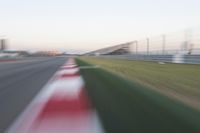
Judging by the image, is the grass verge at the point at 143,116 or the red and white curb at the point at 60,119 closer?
the grass verge at the point at 143,116

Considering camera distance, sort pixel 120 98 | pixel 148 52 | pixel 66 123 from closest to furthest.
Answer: pixel 66 123
pixel 120 98
pixel 148 52

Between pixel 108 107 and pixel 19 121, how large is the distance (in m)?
1.75

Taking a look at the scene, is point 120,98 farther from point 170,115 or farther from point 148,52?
point 148,52

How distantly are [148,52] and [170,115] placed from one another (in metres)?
30.3

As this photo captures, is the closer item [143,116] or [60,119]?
[143,116]

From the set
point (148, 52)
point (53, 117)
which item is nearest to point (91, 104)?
point (53, 117)

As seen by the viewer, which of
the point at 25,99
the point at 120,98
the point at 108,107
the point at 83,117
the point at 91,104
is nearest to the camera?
the point at 83,117

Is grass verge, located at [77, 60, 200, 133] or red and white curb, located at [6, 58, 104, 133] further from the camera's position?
red and white curb, located at [6, 58, 104, 133]

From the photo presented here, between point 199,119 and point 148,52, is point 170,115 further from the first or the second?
point 148,52

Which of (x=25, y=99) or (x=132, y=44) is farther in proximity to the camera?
(x=132, y=44)

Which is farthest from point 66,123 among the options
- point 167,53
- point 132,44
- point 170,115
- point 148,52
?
point 132,44

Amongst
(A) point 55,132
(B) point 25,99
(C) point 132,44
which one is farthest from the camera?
(C) point 132,44

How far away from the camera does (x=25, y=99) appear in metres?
9.40

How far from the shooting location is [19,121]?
242 inches
